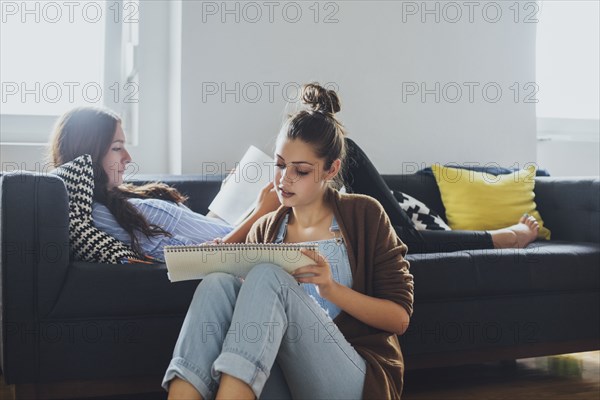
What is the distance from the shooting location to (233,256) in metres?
1.54

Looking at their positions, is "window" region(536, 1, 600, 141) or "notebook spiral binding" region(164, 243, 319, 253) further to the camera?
"window" region(536, 1, 600, 141)

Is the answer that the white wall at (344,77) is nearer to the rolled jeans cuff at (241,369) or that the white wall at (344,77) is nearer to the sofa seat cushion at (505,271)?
the sofa seat cushion at (505,271)

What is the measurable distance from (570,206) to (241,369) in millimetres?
1986

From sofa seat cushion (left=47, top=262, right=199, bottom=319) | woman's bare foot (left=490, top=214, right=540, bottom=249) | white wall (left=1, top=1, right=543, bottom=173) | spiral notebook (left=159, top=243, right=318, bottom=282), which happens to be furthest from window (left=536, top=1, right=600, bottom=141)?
spiral notebook (left=159, top=243, right=318, bottom=282)

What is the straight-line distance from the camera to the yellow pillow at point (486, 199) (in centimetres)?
300

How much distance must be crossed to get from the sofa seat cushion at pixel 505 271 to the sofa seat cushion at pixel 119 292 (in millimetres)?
743

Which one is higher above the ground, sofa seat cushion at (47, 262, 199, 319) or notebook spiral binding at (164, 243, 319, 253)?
notebook spiral binding at (164, 243, 319, 253)

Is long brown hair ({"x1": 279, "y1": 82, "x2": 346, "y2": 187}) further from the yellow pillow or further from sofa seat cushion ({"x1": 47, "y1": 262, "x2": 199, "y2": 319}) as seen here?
the yellow pillow

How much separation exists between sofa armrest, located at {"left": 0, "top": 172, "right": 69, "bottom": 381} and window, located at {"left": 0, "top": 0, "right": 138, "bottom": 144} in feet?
4.30

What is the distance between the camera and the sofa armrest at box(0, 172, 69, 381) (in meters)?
1.84

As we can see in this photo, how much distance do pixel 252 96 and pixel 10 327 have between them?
157cm

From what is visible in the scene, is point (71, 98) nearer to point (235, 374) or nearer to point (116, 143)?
point (116, 143)

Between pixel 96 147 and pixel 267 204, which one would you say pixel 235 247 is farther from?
pixel 96 147

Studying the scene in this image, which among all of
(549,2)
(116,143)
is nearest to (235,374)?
(116,143)
